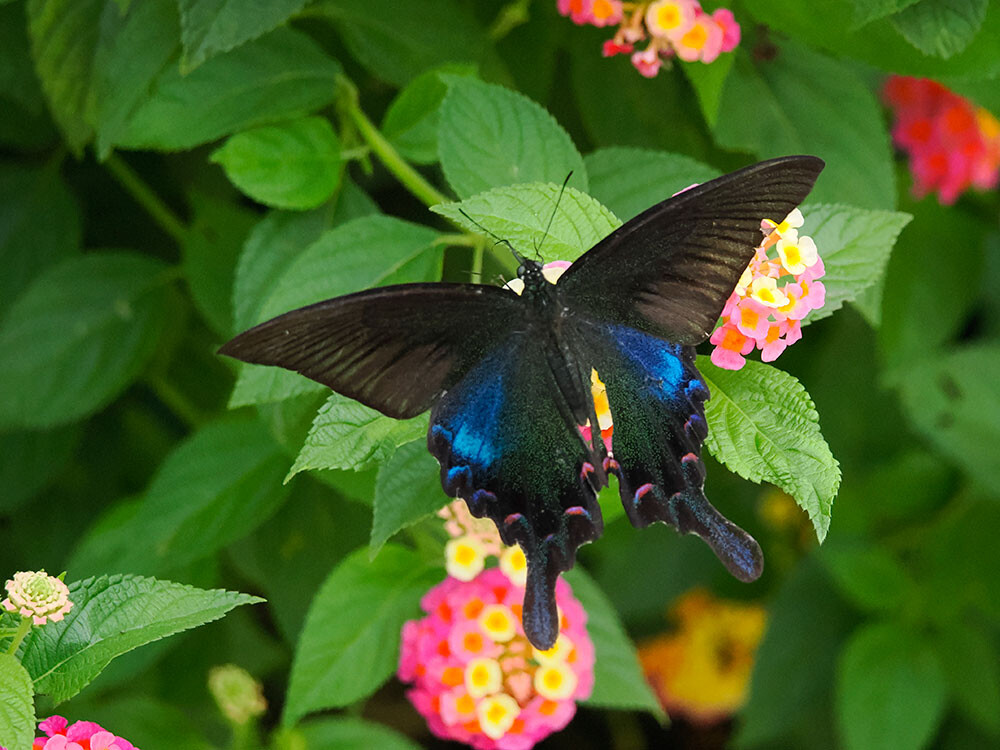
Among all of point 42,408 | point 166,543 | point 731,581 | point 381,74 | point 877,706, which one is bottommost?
point 731,581

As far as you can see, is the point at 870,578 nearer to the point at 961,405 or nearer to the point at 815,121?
the point at 961,405

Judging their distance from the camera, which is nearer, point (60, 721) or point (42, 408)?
point (60, 721)

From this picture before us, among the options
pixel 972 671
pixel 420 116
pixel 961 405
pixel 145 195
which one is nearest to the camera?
pixel 420 116

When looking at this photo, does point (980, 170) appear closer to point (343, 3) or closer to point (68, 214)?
point (343, 3)

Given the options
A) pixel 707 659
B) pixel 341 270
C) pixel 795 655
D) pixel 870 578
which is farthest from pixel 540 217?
pixel 707 659

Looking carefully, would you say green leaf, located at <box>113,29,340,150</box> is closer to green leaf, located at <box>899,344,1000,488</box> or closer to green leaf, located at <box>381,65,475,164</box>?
green leaf, located at <box>381,65,475,164</box>

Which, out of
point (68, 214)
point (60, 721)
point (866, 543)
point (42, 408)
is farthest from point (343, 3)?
point (866, 543)

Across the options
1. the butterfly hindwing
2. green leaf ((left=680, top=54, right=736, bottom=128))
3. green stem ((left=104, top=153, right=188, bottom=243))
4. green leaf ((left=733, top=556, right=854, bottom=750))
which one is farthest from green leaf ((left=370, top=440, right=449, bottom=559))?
green leaf ((left=733, top=556, right=854, bottom=750))
